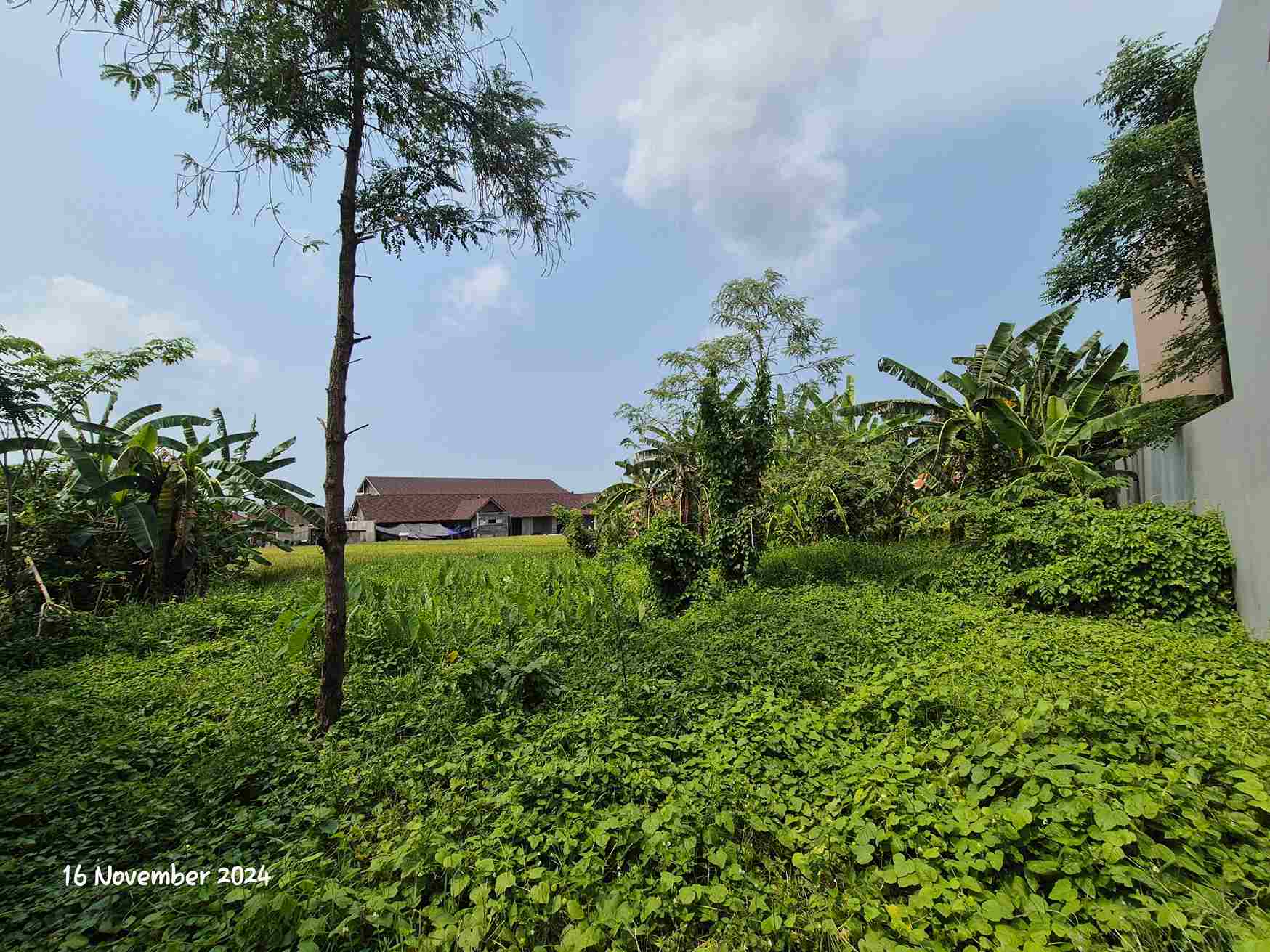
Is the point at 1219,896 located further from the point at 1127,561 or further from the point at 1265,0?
the point at 1265,0

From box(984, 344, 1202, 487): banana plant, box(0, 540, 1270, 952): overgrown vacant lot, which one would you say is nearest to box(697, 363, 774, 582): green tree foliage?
box(0, 540, 1270, 952): overgrown vacant lot

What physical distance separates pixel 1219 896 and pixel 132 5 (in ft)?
24.4

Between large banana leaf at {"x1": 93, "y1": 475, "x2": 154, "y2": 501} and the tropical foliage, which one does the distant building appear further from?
large banana leaf at {"x1": 93, "y1": 475, "x2": 154, "y2": 501}

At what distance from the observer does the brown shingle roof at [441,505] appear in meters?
35.7

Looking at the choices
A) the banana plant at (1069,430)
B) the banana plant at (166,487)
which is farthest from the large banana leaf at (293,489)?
the banana plant at (1069,430)

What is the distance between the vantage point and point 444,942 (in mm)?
2020

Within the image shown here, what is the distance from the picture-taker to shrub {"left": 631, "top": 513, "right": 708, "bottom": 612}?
8062 millimetres

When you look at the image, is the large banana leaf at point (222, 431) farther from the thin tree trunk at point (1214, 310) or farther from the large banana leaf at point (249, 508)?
the thin tree trunk at point (1214, 310)

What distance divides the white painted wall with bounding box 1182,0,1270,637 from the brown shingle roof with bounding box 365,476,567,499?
131 feet

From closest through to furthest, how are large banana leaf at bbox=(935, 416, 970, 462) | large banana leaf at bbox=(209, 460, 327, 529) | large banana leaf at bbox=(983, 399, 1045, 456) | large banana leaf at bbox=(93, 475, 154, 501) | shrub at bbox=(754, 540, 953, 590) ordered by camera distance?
large banana leaf at bbox=(93, 475, 154, 501), shrub at bbox=(754, 540, 953, 590), large banana leaf at bbox=(983, 399, 1045, 456), large banana leaf at bbox=(209, 460, 327, 529), large banana leaf at bbox=(935, 416, 970, 462)

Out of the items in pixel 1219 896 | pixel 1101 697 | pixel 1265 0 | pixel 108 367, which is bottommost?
pixel 1219 896

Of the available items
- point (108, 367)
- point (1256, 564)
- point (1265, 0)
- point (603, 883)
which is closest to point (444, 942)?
point (603, 883)

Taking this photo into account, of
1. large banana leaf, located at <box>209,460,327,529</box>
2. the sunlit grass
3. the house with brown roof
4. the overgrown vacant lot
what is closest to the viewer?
the overgrown vacant lot

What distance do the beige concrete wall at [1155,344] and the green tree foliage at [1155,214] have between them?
0.95 m
